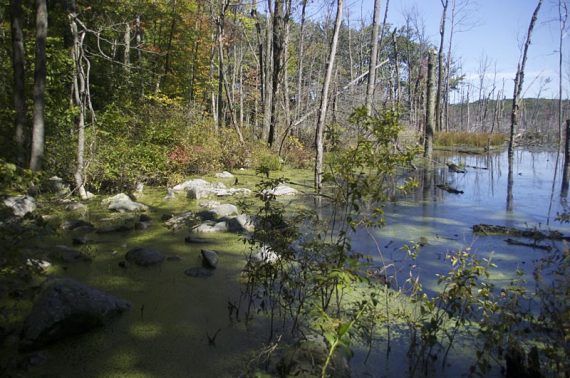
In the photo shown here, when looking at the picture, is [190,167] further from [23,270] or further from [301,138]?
[23,270]

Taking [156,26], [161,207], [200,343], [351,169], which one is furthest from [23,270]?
[156,26]

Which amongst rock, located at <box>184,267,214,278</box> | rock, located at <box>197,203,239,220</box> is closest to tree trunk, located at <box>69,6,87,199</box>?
rock, located at <box>197,203,239,220</box>

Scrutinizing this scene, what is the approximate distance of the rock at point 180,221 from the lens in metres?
6.80

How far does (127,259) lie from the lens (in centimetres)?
520

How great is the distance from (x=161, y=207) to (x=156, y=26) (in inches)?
510

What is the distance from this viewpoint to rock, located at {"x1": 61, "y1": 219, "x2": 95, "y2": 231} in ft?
21.3

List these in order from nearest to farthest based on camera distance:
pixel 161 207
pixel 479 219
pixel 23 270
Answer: pixel 23 270
pixel 479 219
pixel 161 207

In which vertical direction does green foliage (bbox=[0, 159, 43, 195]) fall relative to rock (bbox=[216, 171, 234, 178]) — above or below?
above

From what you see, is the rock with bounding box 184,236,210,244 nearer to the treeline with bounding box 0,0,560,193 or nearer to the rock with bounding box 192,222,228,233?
the rock with bounding box 192,222,228,233

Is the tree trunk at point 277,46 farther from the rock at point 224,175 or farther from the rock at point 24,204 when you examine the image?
the rock at point 24,204

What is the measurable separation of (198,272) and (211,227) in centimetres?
199

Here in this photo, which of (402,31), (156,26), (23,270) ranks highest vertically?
(402,31)

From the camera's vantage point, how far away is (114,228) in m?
6.53

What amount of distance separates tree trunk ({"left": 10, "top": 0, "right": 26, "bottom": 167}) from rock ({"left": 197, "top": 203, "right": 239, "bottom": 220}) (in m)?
4.19
